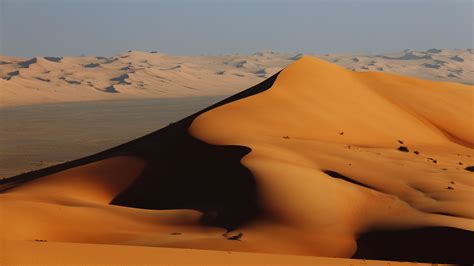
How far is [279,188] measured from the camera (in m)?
17.0

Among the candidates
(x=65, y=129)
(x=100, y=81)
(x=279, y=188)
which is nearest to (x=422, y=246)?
(x=279, y=188)

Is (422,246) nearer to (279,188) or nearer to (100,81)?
(279,188)

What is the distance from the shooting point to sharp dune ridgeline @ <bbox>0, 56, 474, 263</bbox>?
14555mm

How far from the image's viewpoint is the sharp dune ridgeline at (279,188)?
14.6 meters

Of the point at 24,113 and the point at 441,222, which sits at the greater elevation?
the point at 441,222

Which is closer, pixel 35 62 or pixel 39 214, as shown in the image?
pixel 39 214

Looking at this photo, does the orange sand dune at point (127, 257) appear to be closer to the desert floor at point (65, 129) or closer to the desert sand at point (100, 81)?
the desert floor at point (65, 129)

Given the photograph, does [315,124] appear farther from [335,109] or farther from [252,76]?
[252,76]

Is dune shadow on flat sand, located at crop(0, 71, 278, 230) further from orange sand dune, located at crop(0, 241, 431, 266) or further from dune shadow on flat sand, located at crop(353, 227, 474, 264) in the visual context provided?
orange sand dune, located at crop(0, 241, 431, 266)

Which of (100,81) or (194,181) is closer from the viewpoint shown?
(194,181)

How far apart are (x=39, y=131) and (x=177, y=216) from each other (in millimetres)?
54500

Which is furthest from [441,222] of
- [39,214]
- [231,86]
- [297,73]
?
[231,86]

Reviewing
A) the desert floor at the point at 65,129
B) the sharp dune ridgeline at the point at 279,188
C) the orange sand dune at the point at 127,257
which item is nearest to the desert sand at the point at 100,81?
the desert floor at the point at 65,129

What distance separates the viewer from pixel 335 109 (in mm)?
28922
